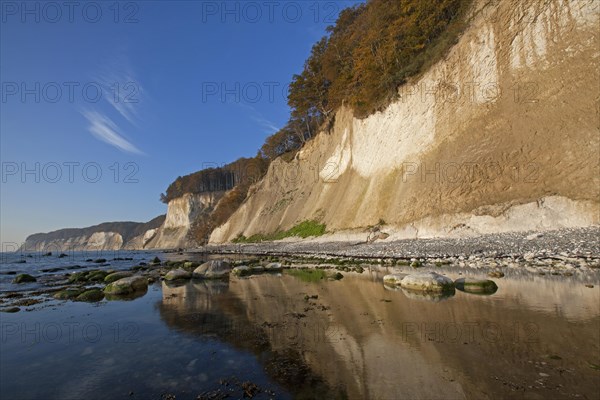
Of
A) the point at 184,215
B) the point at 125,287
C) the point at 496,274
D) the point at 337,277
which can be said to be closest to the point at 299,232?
the point at 337,277

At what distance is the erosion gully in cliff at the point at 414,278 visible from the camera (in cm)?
404

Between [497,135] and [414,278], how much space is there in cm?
1532

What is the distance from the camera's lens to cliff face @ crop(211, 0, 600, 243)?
15.8 m

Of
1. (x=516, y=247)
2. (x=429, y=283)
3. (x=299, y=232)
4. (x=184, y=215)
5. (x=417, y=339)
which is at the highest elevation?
(x=184, y=215)

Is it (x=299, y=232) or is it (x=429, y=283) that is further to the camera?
(x=299, y=232)

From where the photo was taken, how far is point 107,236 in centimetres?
14975

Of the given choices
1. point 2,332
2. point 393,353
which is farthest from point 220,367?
point 2,332

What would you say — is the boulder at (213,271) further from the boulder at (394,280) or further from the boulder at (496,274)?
the boulder at (496,274)

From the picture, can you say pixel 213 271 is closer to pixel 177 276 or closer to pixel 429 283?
pixel 177 276

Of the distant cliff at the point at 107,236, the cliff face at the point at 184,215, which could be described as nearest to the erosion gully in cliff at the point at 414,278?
the cliff face at the point at 184,215

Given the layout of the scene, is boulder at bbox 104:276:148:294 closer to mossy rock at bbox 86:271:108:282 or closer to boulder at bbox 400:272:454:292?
mossy rock at bbox 86:271:108:282

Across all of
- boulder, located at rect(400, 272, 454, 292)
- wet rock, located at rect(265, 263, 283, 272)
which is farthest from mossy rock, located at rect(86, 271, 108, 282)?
boulder, located at rect(400, 272, 454, 292)

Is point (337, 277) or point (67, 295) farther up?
point (67, 295)

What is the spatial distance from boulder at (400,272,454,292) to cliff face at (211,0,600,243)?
10372 millimetres
